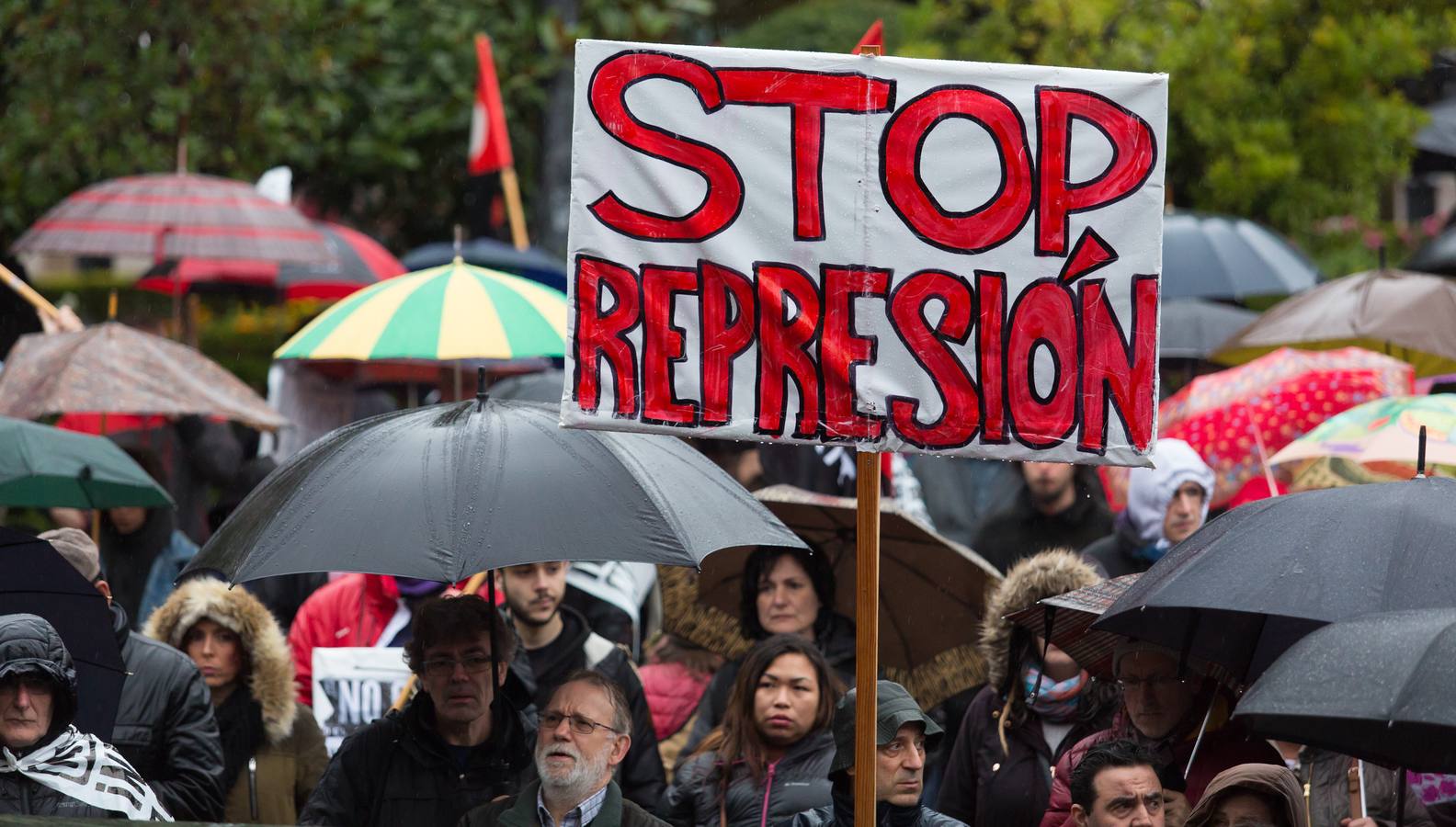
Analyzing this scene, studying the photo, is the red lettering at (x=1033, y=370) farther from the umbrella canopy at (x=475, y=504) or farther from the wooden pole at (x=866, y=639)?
the umbrella canopy at (x=475, y=504)

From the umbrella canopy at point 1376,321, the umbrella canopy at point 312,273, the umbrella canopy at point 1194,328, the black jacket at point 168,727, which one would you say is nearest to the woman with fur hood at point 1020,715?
the black jacket at point 168,727

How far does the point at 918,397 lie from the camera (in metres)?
4.69

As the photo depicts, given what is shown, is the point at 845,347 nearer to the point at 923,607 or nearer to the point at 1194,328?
the point at 923,607

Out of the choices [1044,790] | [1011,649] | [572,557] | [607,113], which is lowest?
[1044,790]

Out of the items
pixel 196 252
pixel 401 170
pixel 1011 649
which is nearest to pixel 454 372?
pixel 196 252

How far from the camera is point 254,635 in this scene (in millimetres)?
6516

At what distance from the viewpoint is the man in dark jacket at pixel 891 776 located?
5.32 m

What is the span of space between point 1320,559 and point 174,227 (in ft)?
24.0

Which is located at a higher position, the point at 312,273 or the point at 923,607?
the point at 312,273

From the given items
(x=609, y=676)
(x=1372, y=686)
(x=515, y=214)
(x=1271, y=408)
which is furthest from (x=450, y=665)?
(x=515, y=214)

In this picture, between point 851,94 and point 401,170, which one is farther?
point 401,170

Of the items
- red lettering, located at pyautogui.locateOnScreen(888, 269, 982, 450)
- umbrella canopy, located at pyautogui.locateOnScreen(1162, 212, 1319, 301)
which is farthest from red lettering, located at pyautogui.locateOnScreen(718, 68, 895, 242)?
umbrella canopy, located at pyautogui.locateOnScreen(1162, 212, 1319, 301)

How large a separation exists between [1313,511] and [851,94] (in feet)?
4.54

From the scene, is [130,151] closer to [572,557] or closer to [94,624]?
[94,624]
